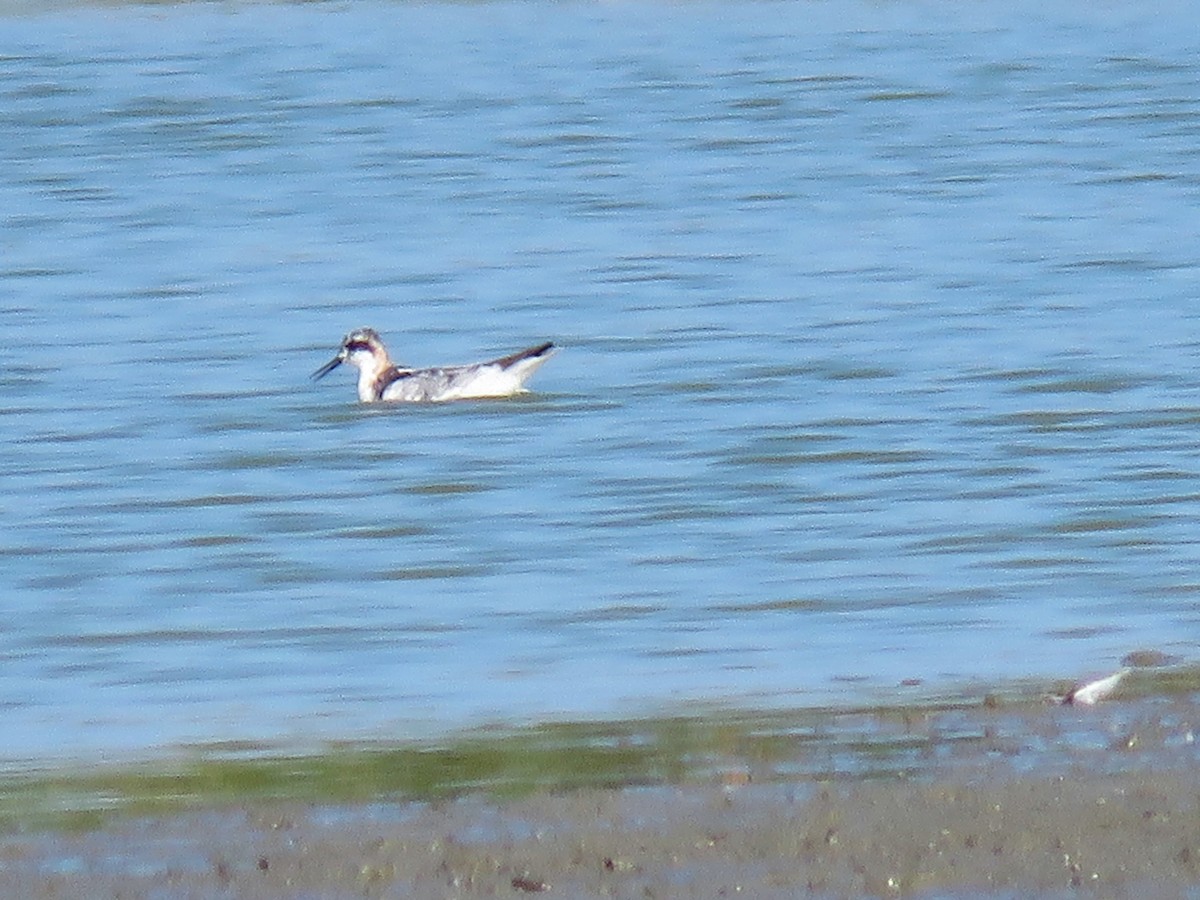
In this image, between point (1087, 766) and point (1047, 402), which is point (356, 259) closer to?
point (1047, 402)

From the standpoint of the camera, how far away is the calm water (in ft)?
A: 29.2

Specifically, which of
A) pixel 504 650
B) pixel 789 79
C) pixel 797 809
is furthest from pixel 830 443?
pixel 789 79

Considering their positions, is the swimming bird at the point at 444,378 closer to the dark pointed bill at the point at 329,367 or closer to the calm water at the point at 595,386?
the calm water at the point at 595,386

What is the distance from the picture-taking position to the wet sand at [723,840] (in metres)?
5.66

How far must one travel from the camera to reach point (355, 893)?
576 centimetres

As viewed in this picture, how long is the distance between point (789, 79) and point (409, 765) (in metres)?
23.1

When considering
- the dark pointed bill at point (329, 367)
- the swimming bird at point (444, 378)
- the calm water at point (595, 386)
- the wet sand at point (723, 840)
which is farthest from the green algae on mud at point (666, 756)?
the dark pointed bill at point (329, 367)

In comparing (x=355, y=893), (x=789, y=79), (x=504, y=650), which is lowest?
(x=789, y=79)

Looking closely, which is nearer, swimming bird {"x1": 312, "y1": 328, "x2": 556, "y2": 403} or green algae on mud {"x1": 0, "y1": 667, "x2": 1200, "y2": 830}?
green algae on mud {"x1": 0, "y1": 667, "x2": 1200, "y2": 830}

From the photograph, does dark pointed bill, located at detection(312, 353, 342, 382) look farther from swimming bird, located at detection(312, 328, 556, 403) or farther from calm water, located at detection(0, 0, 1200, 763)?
swimming bird, located at detection(312, 328, 556, 403)

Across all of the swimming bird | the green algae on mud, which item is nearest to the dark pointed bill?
the swimming bird

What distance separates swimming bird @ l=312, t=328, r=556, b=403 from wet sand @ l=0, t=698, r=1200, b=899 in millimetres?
8020

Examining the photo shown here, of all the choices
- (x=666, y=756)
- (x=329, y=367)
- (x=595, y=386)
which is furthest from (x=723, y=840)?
(x=329, y=367)

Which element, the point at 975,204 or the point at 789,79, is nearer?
the point at 975,204
